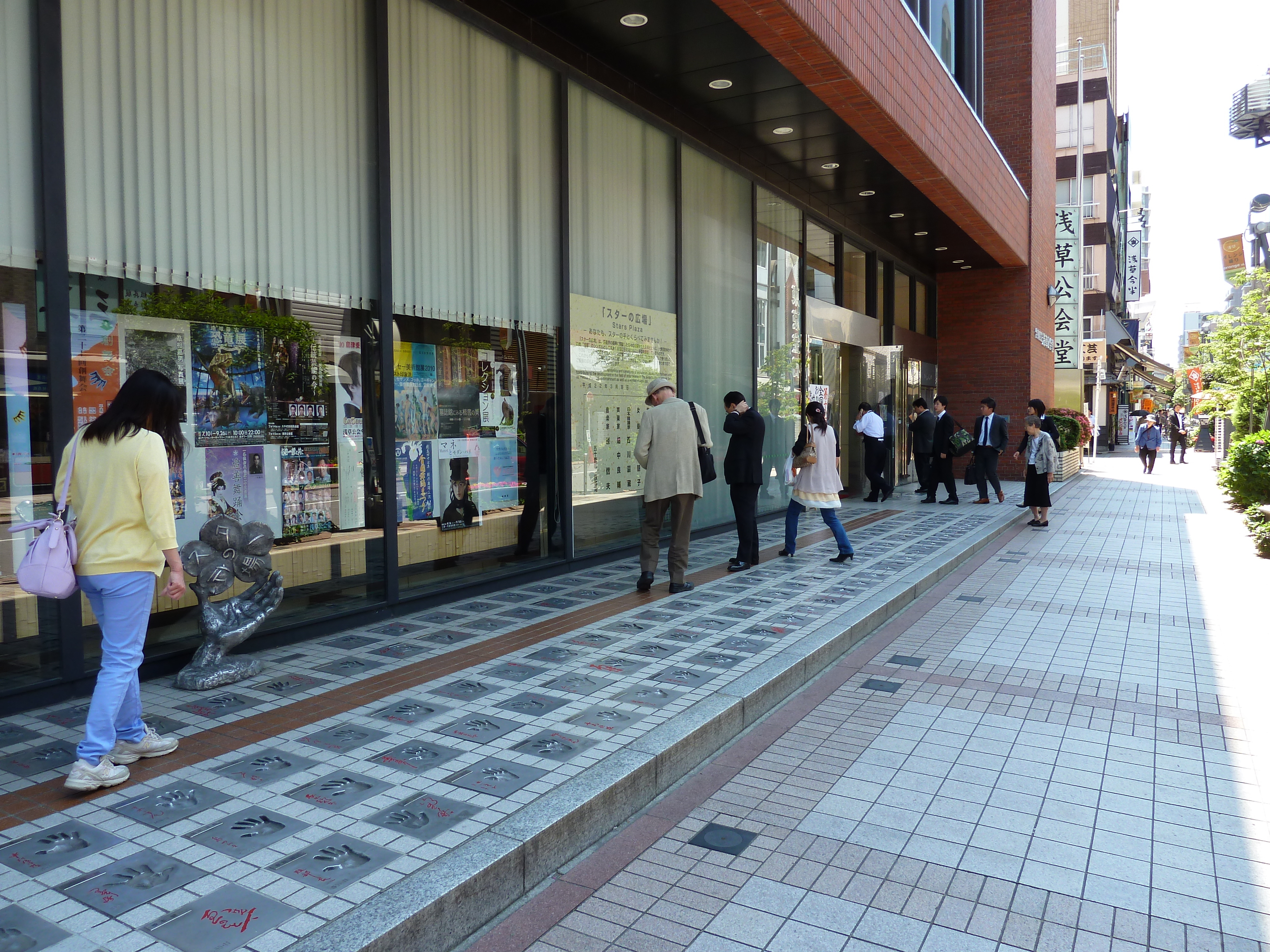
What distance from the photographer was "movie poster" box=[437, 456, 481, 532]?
7.52 meters

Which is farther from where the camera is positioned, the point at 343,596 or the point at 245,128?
the point at 343,596

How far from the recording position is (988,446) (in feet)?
51.6

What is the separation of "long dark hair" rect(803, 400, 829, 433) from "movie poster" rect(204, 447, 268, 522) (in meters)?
5.30

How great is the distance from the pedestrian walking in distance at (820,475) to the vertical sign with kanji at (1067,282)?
58.7 feet

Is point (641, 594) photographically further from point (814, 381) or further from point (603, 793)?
point (814, 381)

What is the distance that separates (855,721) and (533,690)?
1.80 meters

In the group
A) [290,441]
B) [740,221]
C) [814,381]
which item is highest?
[740,221]

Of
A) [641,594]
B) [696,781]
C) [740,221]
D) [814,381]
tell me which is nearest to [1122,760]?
[696,781]

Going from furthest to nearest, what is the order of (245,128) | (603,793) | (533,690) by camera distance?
(245,128) < (533,690) < (603,793)

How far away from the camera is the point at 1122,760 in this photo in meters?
4.36

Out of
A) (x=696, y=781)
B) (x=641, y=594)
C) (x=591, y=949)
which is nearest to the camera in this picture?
(x=591, y=949)

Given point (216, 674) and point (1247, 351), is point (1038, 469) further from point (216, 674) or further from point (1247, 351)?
point (216, 674)

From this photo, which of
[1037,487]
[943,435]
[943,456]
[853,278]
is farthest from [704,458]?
[853,278]

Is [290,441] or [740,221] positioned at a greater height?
[740,221]
